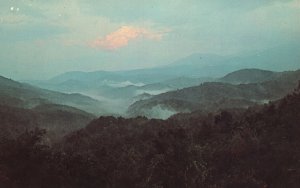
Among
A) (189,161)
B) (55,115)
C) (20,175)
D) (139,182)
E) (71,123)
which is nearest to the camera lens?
(20,175)

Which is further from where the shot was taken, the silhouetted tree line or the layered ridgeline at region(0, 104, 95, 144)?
the layered ridgeline at region(0, 104, 95, 144)

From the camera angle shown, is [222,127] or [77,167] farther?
[222,127]

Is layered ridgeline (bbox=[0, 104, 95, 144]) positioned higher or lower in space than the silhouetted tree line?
lower

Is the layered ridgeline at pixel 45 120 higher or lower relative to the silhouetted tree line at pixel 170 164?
lower

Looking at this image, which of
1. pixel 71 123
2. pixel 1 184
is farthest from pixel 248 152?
pixel 71 123

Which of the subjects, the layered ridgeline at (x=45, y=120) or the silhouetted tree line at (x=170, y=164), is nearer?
the silhouetted tree line at (x=170, y=164)

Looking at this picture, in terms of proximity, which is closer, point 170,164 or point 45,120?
point 170,164

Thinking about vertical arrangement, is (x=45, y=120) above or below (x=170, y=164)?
below

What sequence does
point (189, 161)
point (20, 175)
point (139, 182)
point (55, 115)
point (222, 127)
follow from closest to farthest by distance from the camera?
point (20, 175) < point (139, 182) < point (189, 161) < point (222, 127) < point (55, 115)

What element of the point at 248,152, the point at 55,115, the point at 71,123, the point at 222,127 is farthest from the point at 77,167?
the point at 55,115

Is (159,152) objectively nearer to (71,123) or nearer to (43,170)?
(43,170)
